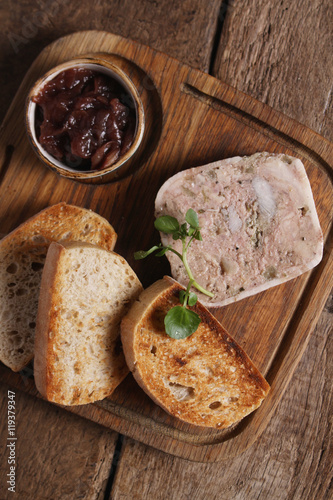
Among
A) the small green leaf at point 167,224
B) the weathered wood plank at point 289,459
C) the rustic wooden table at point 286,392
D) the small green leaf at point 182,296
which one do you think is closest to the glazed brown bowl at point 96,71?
the small green leaf at point 167,224

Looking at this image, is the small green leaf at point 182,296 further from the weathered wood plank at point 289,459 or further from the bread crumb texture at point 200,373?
the weathered wood plank at point 289,459

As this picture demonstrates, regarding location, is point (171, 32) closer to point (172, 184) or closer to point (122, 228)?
point (172, 184)

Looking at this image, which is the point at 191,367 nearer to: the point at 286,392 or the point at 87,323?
the point at 87,323

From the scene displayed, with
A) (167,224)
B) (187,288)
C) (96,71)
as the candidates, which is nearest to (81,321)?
(187,288)

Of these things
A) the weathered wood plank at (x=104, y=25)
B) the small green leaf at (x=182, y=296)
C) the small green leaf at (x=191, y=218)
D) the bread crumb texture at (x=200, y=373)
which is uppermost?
the weathered wood plank at (x=104, y=25)

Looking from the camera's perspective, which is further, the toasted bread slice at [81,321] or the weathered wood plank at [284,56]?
the weathered wood plank at [284,56]

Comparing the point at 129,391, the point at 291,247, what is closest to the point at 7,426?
the point at 129,391

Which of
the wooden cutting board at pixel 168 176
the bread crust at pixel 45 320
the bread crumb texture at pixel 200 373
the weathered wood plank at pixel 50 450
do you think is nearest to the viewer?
the bread crust at pixel 45 320
